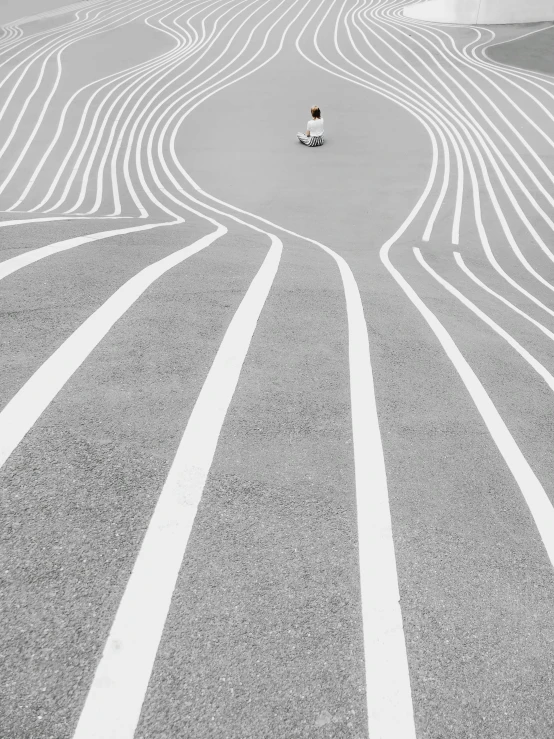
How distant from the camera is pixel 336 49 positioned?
86.4 feet

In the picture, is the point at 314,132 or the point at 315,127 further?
the point at 314,132

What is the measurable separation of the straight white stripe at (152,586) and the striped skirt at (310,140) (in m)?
14.5

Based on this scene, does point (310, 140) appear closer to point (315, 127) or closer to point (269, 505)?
point (315, 127)

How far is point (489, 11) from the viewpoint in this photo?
99.4 ft

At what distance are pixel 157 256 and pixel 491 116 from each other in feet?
57.1

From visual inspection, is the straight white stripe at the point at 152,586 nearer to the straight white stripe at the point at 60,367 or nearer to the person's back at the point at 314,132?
the straight white stripe at the point at 60,367

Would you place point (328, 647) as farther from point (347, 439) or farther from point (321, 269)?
point (321, 269)

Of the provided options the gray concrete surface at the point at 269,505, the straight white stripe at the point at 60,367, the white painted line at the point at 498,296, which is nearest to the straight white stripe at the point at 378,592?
A: the gray concrete surface at the point at 269,505

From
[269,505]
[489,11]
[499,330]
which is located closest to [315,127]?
[499,330]

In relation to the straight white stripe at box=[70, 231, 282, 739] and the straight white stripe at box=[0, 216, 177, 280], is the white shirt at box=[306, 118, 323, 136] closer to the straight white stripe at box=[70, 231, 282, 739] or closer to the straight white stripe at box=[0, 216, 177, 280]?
the straight white stripe at box=[0, 216, 177, 280]

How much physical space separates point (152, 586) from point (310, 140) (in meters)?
16.4

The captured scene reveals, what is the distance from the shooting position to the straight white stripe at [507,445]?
3129 millimetres

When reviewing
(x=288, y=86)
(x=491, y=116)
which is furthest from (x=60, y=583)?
(x=288, y=86)

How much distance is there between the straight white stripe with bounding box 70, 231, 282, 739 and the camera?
1.91 m
